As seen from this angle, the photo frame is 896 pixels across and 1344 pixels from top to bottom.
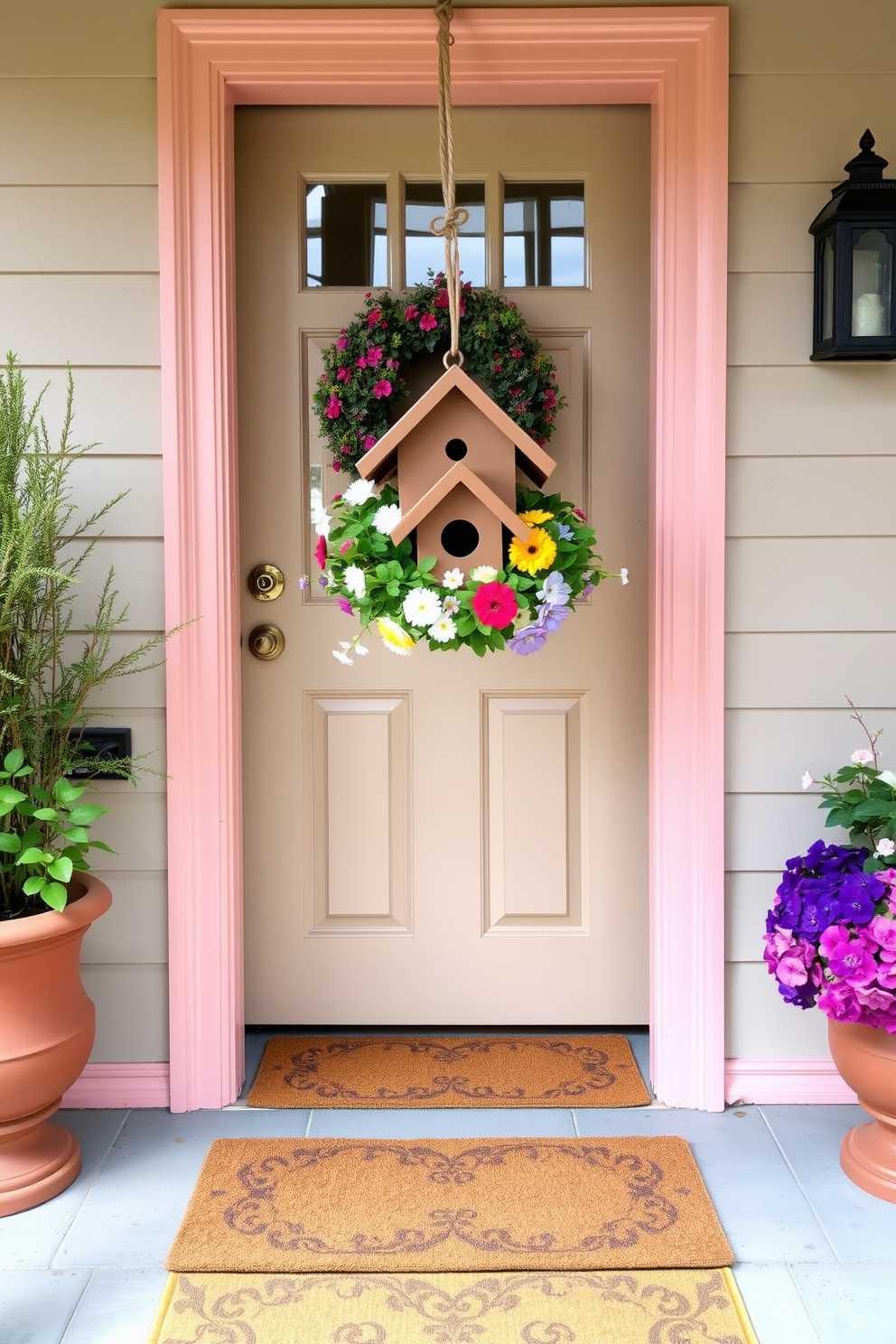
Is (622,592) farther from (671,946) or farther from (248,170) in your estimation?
(248,170)

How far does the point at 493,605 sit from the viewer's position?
1.82 meters

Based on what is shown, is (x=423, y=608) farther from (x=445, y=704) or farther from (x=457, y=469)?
(x=445, y=704)

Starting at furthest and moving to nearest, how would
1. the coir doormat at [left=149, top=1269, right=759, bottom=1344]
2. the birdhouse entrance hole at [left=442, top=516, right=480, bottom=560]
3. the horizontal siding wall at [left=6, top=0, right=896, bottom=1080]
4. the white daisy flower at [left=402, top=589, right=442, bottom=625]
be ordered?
the horizontal siding wall at [left=6, top=0, right=896, bottom=1080], the birdhouse entrance hole at [left=442, top=516, right=480, bottom=560], the white daisy flower at [left=402, top=589, right=442, bottom=625], the coir doormat at [left=149, top=1269, right=759, bottom=1344]

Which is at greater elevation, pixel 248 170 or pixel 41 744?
pixel 248 170

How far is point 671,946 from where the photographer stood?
2.36 meters

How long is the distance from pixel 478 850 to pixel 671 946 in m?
0.47

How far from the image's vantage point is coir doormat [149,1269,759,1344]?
1.69 m

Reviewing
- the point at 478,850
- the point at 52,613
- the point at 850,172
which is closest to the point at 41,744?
the point at 52,613

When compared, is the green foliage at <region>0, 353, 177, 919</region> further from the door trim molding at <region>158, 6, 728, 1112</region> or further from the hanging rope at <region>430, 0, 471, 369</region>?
the hanging rope at <region>430, 0, 471, 369</region>

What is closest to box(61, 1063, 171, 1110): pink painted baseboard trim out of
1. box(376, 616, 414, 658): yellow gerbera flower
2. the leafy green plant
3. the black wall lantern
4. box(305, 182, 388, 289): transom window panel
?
the leafy green plant

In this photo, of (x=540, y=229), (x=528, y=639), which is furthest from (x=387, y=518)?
(x=540, y=229)

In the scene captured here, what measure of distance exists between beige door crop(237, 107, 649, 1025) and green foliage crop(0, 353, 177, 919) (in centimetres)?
37

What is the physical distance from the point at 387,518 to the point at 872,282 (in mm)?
1037

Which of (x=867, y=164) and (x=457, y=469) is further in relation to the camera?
(x=867, y=164)
